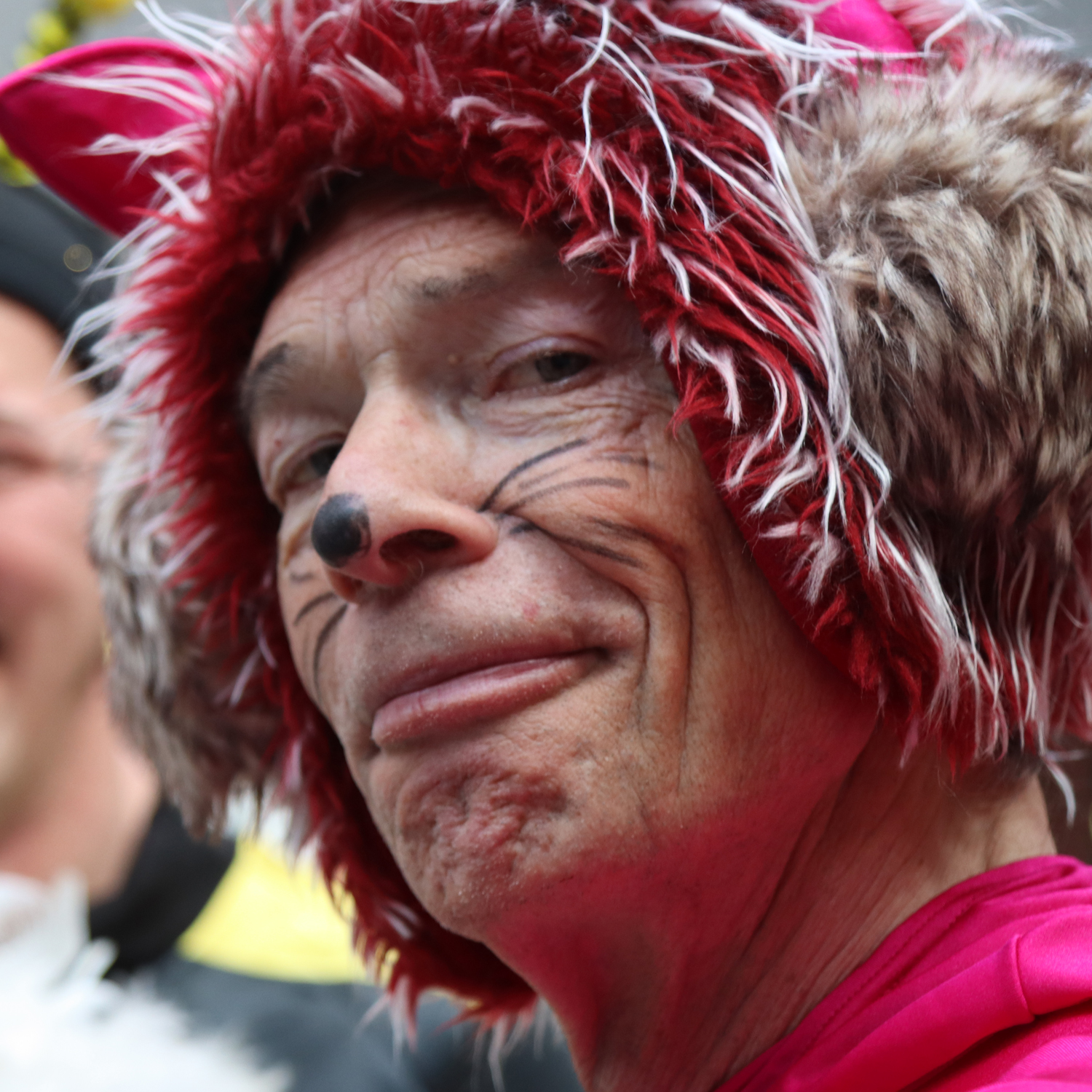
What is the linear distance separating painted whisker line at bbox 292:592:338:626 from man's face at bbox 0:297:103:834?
34.0 inches

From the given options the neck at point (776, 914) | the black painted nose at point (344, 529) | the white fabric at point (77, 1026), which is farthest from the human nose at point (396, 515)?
the white fabric at point (77, 1026)

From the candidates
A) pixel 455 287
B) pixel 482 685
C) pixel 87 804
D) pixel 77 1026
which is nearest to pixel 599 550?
pixel 482 685

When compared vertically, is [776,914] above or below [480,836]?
below

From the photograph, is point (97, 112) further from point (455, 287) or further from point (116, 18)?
point (116, 18)

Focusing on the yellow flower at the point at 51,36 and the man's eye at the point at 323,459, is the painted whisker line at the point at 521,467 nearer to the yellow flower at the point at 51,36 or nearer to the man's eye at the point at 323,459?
the man's eye at the point at 323,459

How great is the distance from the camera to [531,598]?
0.92 metres

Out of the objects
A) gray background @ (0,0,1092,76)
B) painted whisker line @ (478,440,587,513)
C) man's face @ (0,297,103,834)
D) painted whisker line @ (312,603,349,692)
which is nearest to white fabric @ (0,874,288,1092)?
man's face @ (0,297,103,834)

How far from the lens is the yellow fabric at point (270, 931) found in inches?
72.8

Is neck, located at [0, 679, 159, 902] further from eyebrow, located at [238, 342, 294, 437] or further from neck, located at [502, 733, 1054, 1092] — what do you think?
neck, located at [502, 733, 1054, 1092]

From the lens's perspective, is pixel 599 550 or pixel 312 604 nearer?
pixel 599 550

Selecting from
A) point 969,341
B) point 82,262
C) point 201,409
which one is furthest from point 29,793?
point 969,341

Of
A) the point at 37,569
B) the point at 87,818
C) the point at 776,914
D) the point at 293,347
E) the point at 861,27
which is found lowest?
the point at 87,818

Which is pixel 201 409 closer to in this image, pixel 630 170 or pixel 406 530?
pixel 406 530

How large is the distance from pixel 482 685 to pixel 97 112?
78 centimetres
